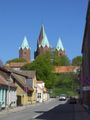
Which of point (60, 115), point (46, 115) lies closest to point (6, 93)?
point (60, 115)

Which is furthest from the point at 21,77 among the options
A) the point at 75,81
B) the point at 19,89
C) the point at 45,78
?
the point at 75,81

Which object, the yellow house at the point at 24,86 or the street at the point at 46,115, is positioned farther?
the yellow house at the point at 24,86

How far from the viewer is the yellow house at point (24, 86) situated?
283 ft

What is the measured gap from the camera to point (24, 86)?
289 feet

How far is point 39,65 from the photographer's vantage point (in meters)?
164

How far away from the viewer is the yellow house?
86.3 metres

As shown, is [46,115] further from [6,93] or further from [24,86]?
[24,86]

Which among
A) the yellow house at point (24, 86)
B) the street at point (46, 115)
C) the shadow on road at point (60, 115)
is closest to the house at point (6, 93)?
the street at point (46, 115)

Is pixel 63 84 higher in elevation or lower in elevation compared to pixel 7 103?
higher

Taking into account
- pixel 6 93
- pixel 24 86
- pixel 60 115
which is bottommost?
pixel 60 115

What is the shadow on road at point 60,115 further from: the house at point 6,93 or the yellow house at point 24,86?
the yellow house at point 24,86

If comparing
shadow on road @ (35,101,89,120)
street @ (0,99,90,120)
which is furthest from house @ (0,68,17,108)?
shadow on road @ (35,101,89,120)

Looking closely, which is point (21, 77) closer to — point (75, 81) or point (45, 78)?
point (45, 78)

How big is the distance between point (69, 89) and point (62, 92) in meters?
5.73
